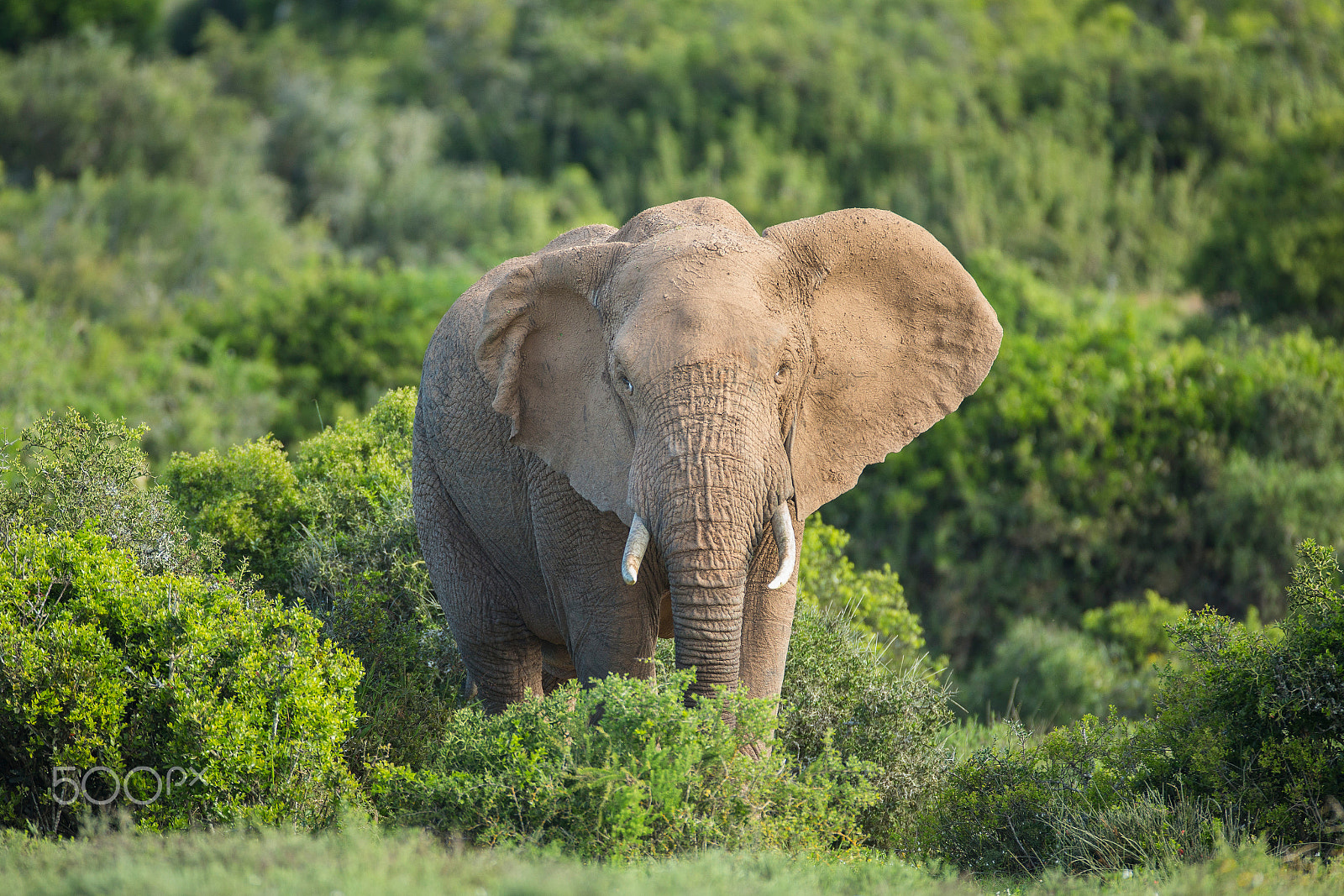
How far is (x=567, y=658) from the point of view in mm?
7180

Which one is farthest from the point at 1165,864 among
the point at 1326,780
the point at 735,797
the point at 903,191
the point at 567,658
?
the point at 903,191

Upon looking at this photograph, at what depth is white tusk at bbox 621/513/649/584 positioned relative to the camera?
16.2 ft

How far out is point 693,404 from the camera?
494cm

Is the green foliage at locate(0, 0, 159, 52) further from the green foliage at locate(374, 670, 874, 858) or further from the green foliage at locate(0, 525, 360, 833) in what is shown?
the green foliage at locate(374, 670, 874, 858)

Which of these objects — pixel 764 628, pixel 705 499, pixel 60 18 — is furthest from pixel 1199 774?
pixel 60 18

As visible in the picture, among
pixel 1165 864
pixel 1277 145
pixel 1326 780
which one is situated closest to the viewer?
pixel 1165 864

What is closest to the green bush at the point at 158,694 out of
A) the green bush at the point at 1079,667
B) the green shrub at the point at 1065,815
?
the green shrub at the point at 1065,815

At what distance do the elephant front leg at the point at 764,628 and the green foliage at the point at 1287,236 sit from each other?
1696 cm

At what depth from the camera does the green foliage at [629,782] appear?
16.8ft

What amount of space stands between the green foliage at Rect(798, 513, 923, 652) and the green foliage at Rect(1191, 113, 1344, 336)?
13283 mm

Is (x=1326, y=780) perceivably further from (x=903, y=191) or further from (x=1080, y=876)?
(x=903, y=191)

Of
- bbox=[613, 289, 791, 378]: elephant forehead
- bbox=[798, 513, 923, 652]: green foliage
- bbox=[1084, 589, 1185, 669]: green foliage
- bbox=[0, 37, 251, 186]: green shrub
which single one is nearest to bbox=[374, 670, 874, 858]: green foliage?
bbox=[613, 289, 791, 378]: elephant forehead

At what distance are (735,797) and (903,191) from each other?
25.4m

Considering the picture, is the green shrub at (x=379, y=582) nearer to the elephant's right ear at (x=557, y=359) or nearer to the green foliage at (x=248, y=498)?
the green foliage at (x=248, y=498)
